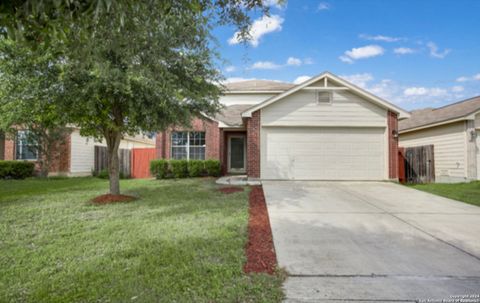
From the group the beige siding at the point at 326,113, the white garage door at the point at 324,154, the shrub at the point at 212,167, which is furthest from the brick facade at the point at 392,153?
the shrub at the point at 212,167

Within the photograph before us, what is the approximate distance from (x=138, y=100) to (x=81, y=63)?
4006 mm

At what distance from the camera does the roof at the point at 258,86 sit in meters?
18.2

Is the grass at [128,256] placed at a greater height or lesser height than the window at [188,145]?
lesser

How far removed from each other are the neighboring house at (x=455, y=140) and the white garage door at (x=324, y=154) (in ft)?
11.7

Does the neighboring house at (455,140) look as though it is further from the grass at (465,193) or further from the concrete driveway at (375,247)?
the concrete driveway at (375,247)

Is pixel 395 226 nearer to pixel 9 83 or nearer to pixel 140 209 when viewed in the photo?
pixel 140 209

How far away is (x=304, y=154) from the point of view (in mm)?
11070

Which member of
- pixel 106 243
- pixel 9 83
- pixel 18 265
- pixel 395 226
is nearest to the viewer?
pixel 18 265

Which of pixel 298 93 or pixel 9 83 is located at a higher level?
pixel 298 93

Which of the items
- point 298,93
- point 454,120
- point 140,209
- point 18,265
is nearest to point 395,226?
point 140,209

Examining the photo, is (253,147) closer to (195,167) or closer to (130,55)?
(195,167)

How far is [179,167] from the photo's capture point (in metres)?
13.6

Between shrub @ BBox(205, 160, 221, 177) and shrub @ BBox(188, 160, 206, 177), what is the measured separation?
214 millimetres

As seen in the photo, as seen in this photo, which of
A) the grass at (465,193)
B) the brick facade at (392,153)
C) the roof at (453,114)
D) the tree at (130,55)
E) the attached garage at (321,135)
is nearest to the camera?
the tree at (130,55)
